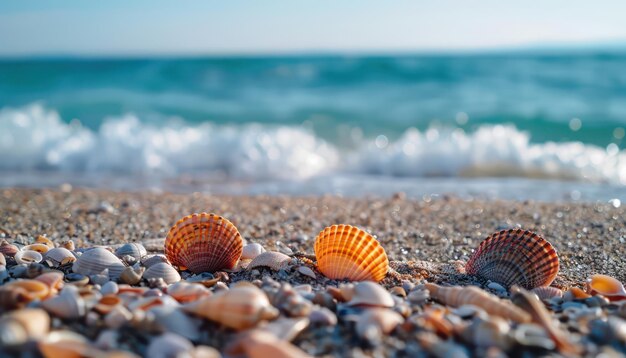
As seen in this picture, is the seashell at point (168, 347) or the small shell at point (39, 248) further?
the small shell at point (39, 248)

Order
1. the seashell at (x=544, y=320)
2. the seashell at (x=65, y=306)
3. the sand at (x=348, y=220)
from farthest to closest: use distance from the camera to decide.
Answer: the sand at (x=348, y=220), the seashell at (x=65, y=306), the seashell at (x=544, y=320)

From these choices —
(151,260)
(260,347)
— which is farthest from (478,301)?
(151,260)

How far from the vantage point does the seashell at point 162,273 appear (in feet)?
8.79

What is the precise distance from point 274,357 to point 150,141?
812cm

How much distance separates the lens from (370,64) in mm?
19375

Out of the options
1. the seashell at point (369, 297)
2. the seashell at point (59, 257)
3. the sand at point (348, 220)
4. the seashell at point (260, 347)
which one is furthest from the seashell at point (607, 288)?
the seashell at point (59, 257)

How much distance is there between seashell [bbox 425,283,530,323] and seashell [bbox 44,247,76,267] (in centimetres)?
172

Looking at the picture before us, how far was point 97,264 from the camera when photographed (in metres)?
2.71

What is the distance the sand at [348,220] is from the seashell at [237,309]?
168 cm

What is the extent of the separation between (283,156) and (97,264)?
630 centimetres

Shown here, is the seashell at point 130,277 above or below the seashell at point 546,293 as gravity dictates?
above

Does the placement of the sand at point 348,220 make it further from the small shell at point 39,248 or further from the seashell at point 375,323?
the seashell at point 375,323

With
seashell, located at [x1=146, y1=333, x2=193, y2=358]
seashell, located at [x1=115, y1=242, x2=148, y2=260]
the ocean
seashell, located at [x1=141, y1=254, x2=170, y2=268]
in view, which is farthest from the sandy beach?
the ocean

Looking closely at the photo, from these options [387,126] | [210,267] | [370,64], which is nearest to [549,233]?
[210,267]
